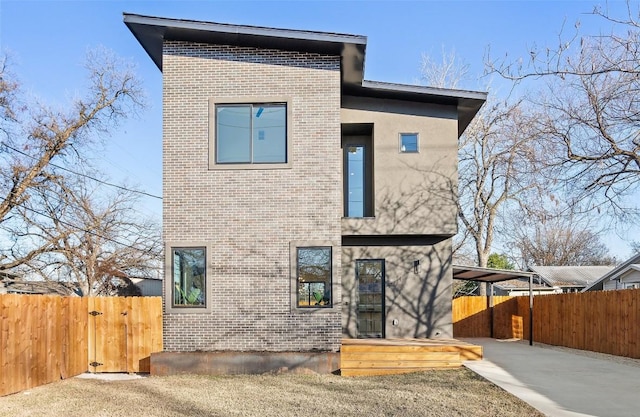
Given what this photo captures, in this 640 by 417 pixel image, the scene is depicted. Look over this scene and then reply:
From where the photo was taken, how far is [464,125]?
15.4m

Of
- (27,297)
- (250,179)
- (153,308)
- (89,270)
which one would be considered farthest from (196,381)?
(89,270)

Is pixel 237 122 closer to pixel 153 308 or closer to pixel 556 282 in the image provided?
pixel 153 308

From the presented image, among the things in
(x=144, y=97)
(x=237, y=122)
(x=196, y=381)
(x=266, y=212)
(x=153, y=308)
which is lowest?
(x=196, y=381)

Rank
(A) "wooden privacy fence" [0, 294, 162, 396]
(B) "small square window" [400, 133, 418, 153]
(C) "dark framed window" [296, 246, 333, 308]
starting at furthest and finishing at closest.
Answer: (B) "small square window" [400, 133, 418, 153]
(C) "dark framed window" [296, 246, 333, 308]
(A) "wooden privacy fence" [0, 294, 162, 396]

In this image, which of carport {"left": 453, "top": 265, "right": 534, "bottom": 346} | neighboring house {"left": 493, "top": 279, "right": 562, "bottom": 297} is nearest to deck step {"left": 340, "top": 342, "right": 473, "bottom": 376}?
carport {"left": 453, "top": 265, "right": 534, "bottom": 346}

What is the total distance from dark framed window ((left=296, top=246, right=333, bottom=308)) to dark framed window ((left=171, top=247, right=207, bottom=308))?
1.93 meters

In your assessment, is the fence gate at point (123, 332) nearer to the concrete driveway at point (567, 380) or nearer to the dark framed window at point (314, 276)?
the dark framed window at point (314, 276)

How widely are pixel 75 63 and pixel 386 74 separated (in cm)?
1306

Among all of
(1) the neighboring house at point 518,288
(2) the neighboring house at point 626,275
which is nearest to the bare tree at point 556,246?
(1) the neighboring house at point 518,288

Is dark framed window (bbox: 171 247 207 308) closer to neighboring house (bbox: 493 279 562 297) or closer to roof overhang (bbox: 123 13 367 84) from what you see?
roof overhang (bbox: 123 13 367 84)

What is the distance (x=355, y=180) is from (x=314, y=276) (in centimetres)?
328

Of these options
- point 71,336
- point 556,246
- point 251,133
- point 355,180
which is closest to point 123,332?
point 71,336

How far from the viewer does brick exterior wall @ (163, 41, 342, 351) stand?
454 inches

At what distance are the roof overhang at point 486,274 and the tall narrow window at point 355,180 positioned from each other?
4.06 metres
